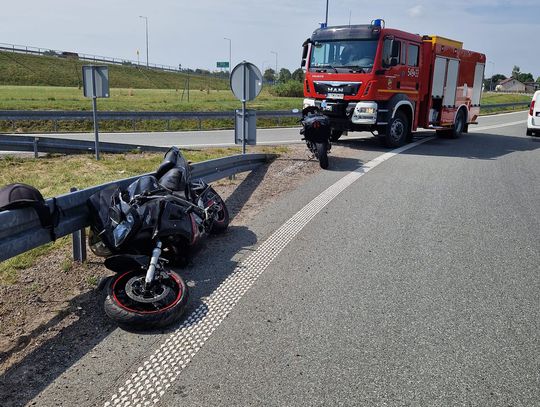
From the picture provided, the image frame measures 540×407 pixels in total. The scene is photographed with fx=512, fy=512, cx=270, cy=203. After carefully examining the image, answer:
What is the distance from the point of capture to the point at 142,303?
3723 millimetres

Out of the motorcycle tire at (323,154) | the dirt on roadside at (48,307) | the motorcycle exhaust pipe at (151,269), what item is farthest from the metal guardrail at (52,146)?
the motorcycle exhaust pipe at (151,269)

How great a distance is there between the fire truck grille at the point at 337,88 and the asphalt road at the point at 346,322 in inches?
263

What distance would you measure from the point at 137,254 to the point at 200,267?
0.71m

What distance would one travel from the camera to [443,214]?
7207mm

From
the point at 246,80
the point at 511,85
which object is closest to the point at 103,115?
the point at 246,80

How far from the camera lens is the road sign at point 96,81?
11.4 m

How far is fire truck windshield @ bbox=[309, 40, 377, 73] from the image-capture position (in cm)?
1321

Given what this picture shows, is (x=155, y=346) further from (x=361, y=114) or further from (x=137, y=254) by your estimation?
(x=361, y=114)

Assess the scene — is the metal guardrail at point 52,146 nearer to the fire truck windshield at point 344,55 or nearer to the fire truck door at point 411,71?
the fire truck windshield at point 344,55

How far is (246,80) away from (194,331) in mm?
7941

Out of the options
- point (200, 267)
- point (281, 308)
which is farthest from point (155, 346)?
point (200, 267)

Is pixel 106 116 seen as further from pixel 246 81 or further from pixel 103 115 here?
pixel 246 81

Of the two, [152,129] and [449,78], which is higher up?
[449,78]

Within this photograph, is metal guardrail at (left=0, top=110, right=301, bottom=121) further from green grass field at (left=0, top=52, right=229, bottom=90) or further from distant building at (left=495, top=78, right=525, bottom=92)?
distant building at (left=495, top=78, right=525, bottom=92)
